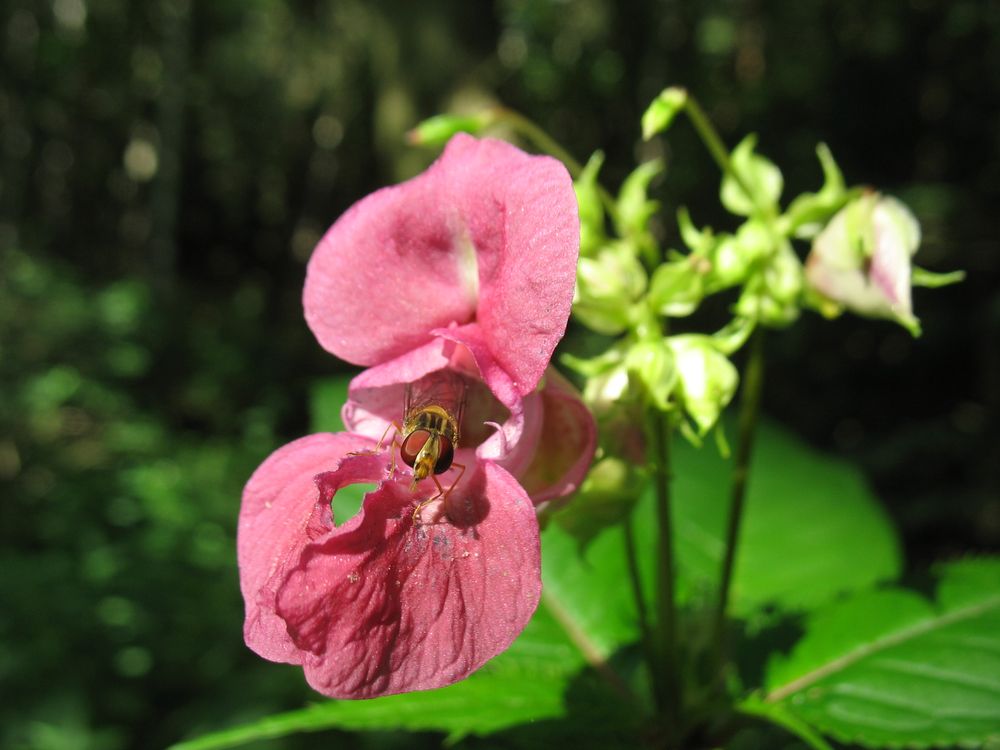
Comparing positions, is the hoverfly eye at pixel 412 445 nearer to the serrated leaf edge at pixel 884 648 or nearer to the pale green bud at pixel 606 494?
the pale green bud at pixel 606 494

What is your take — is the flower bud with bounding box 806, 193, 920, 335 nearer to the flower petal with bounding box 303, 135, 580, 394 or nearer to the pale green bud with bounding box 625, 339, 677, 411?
the pale green bud with bounding box 625, 339, 677, 411

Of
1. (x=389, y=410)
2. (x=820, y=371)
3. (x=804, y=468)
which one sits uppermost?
(x=389, y=410)

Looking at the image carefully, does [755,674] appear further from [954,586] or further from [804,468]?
[804,468]

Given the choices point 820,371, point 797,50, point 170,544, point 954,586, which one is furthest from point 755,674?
point 797,50

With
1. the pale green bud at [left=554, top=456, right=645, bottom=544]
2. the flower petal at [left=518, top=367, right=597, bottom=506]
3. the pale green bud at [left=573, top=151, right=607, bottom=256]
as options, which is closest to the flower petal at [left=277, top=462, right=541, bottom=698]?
the flower petal at [left=518, top=367, right=597, bottom=506]

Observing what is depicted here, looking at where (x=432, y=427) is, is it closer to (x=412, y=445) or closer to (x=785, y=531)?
(x=412, y=445)
